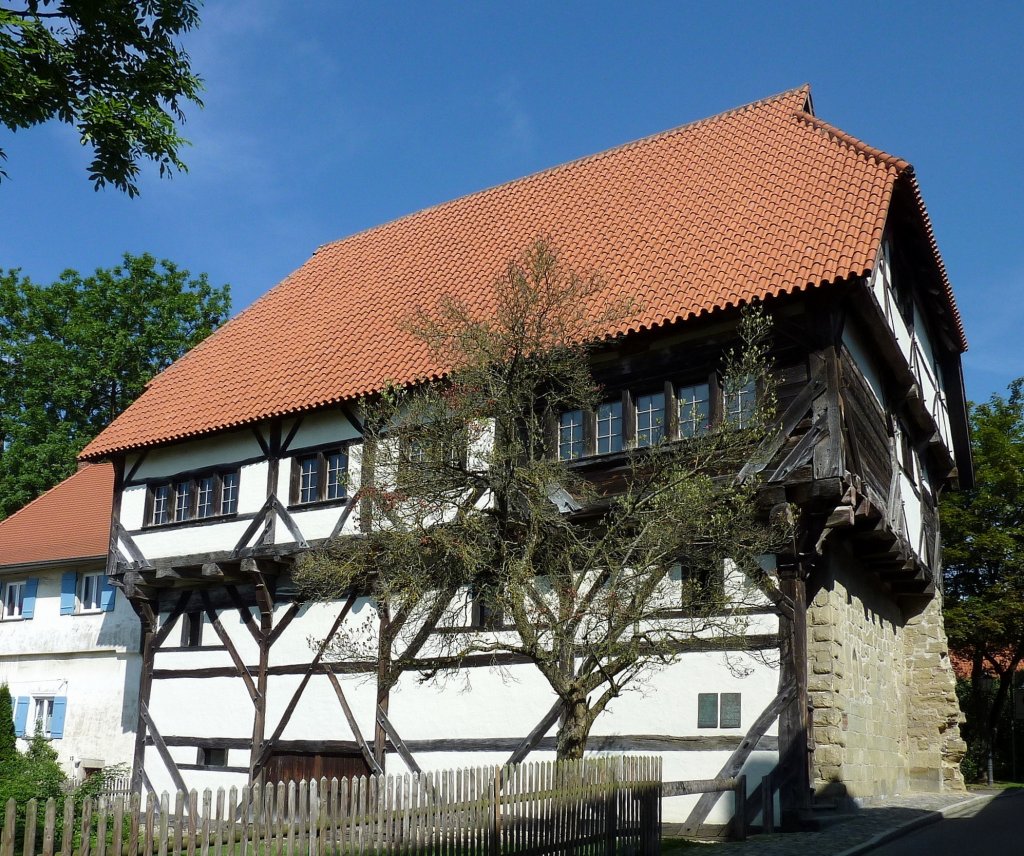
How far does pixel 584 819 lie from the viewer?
10000 mm

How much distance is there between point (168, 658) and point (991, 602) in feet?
76.2

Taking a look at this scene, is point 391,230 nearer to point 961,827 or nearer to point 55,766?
point 55,766

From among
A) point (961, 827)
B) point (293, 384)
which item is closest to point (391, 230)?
point (293, 384)

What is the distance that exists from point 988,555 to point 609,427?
22.2 meters

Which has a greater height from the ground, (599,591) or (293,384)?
(293,384)

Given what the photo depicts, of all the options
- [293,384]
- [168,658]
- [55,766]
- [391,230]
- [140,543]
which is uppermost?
[391,230]

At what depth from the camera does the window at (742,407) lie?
11956mm

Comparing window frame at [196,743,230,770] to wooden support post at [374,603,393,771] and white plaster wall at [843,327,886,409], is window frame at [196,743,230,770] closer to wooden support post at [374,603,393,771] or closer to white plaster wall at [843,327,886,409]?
wooden support post at [374,603,393,771]

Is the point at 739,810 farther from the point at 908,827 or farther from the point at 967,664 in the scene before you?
the point at 967,664

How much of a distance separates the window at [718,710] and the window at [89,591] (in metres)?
15.0

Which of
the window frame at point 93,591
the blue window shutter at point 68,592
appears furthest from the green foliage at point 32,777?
the window frame at point 93,591

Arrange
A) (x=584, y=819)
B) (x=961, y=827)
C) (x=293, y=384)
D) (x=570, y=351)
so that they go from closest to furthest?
(x=584, y=819) → (x=570, y=351) → (x=961, y=827) → (x=293, y=384)

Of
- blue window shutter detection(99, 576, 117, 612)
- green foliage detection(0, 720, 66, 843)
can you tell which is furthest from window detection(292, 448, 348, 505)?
blue window shutter detection(99, 576, 117, 612)

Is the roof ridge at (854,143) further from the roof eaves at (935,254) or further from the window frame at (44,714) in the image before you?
the window frame at (44,714)
